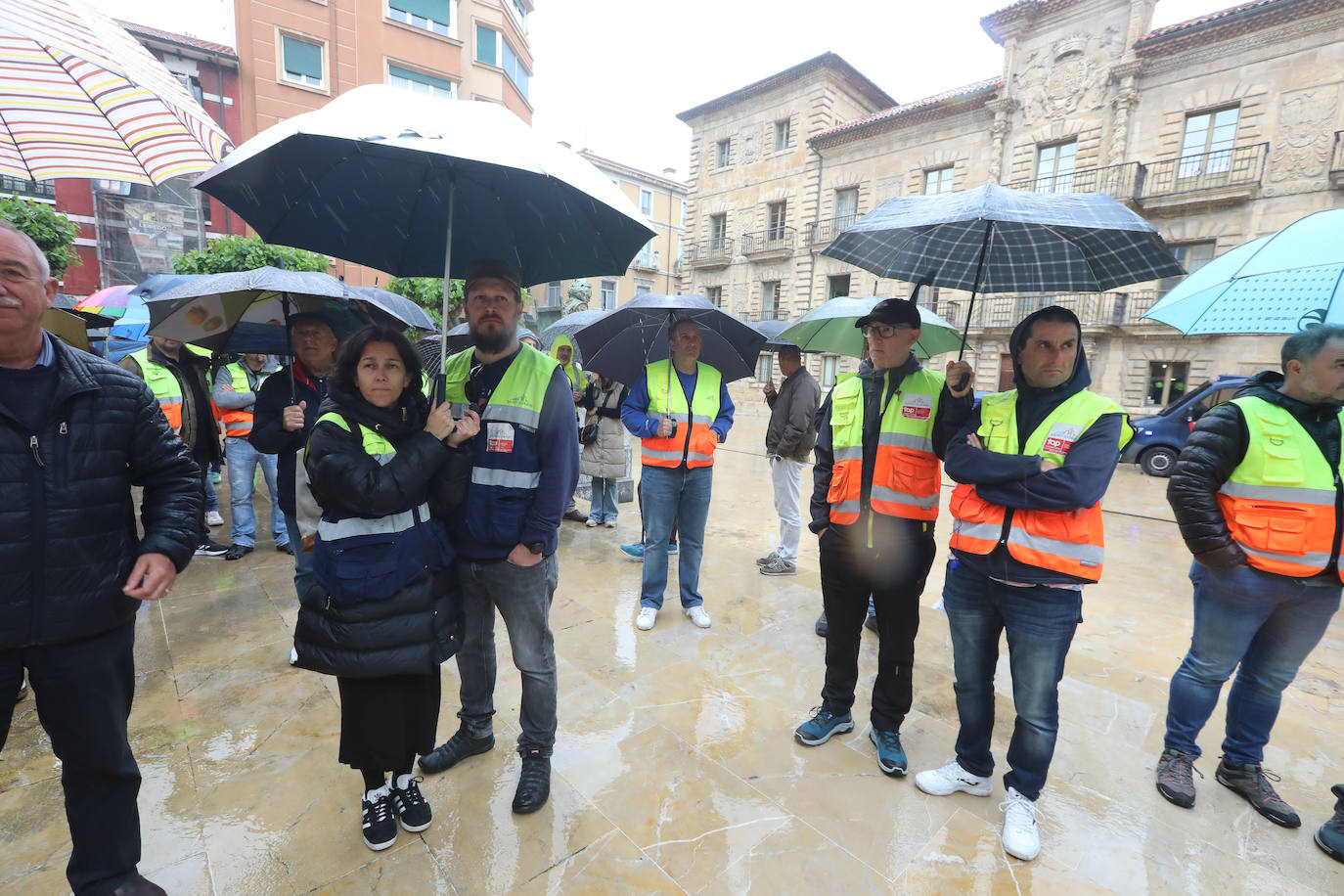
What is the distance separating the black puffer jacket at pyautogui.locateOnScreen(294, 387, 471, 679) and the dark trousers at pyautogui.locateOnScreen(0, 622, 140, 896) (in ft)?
1.59

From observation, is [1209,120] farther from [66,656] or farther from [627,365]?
[66,656]

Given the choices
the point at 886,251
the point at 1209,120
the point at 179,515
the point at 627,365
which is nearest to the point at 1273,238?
the point at 886,251

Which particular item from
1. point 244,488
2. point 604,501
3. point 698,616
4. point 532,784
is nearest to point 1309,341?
point 698,616

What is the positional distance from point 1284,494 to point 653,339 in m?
3.32

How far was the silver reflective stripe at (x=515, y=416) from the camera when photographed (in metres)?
2.24

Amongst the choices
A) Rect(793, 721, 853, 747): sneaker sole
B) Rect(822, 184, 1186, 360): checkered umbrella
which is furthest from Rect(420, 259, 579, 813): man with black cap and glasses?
Rect(822, 184, 1186, 360): checkered umbrella

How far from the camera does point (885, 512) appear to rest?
2643 millimetres

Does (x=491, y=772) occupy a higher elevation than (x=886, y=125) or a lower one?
lower

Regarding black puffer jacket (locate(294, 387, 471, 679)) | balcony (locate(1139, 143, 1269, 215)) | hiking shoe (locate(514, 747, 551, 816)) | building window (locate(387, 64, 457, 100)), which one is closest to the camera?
black puffer jacket (locate(294, 387, 471, 679))

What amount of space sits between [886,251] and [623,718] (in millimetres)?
2620

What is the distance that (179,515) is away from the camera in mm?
1850

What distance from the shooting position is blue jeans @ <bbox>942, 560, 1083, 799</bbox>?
2.18 meters

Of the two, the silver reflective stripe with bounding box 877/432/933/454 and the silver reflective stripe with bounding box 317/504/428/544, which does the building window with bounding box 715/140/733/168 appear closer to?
the silver reflective stripe with bounding box 877/432/933/454

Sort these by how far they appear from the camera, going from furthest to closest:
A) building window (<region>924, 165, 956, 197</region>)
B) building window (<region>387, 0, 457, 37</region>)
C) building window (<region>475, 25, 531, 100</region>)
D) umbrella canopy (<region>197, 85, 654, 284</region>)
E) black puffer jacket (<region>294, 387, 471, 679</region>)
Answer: building window (<region>924, 165, 956, 197</region>) → building window (<region>475, 25, 531, 100</region>) → building window (<region>387, 0, 457, 37</region>) → black puffer jacket (<region>294, 387, 471, 679</region>) → umbrella canopy (<region>197, 85, 654, 284</region>)
